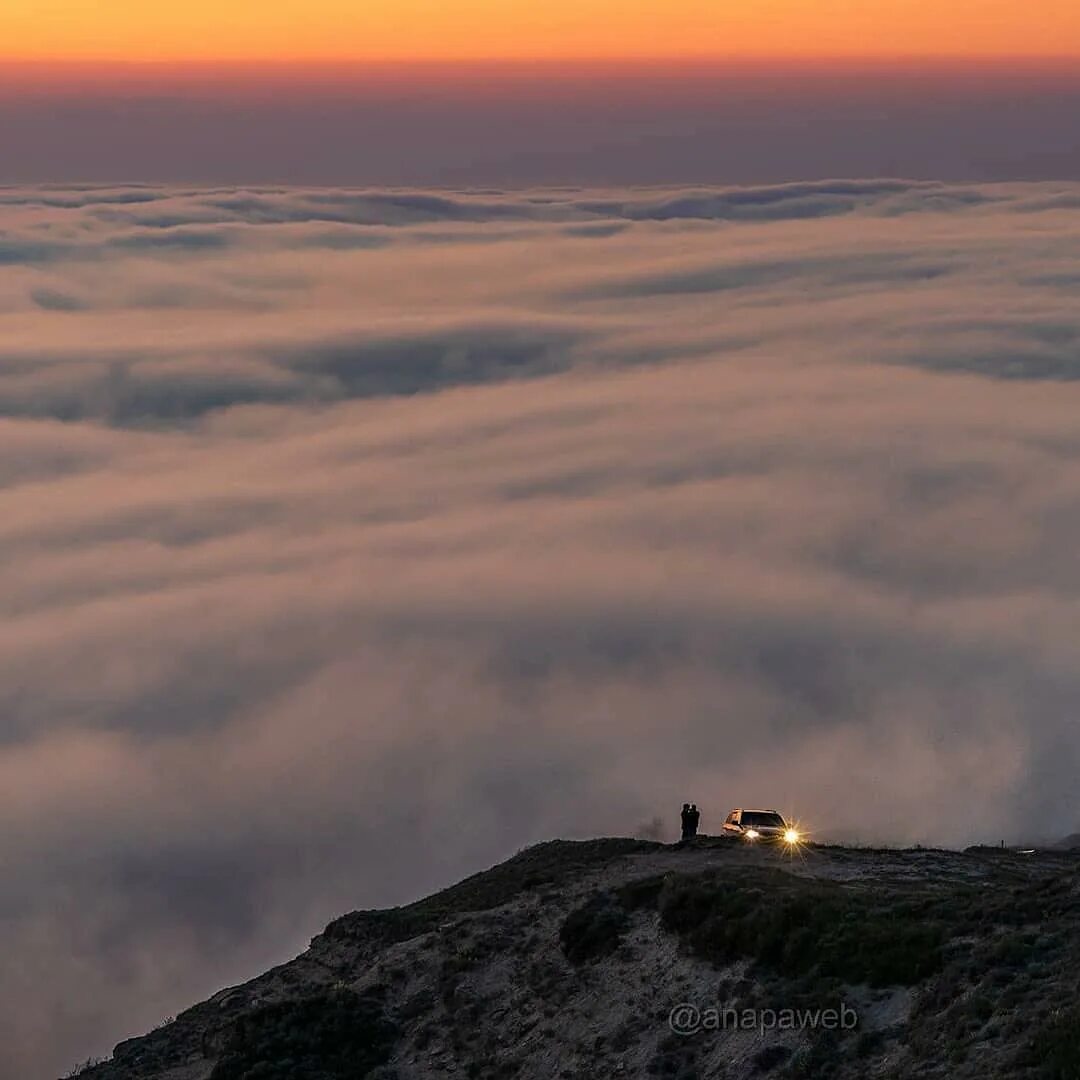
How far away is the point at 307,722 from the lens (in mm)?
174750

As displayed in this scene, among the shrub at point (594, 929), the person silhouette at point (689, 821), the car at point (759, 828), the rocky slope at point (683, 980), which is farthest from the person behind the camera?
the person silhouette at point (689, 821)

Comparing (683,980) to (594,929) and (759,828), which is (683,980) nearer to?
(594,929)

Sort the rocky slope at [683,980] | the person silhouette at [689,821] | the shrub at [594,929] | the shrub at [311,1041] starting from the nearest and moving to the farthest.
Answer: the rocky slope at [683,980]
the shrub at [311,1041]
the shrub at [594,929]
the person silhouette at [689,821]

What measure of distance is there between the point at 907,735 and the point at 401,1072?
456 ft

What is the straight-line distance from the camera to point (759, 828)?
1639 inches

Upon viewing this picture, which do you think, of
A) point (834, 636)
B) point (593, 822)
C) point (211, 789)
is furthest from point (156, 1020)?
point (834, 636)

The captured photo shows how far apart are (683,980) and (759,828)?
11.8 metres

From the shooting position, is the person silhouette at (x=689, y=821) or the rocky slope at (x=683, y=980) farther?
the person silhouette at (x=689, y=821)

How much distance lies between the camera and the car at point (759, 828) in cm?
4034

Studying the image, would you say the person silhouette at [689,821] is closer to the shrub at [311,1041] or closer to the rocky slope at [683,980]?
the rocky slope at [683,980]

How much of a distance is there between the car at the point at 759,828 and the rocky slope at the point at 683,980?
981mm

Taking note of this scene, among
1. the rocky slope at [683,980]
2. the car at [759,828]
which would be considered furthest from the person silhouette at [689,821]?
the rocky slope at [683,980]

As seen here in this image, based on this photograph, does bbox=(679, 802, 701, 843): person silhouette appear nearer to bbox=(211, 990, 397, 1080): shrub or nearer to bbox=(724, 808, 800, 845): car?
bbox=(724, 808, 800, 845): car

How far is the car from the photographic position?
40344 millimetres
